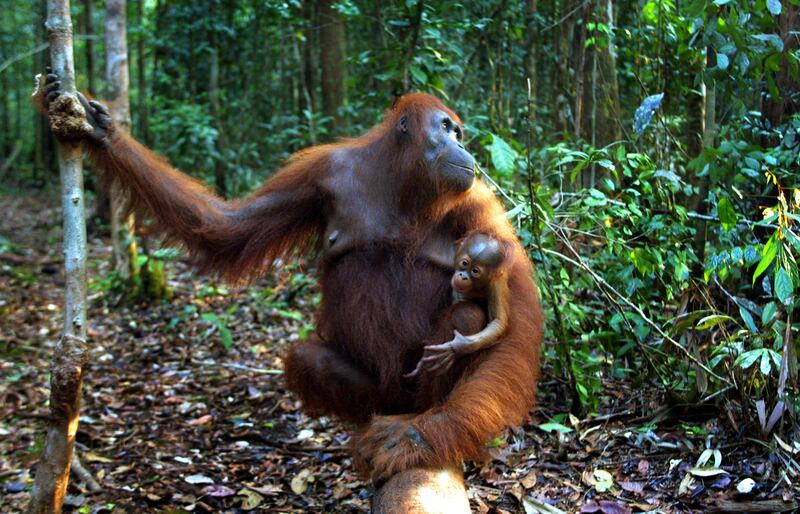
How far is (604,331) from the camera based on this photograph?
4.55 meters

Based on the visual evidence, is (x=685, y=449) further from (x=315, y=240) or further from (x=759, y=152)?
(x=315, y=240)

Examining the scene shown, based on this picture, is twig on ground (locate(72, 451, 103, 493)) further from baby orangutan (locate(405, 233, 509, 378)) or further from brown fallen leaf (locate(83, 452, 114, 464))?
baby orangutan (locate(405, 233, 509, 378))

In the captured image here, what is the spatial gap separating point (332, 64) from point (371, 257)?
5.00 metres

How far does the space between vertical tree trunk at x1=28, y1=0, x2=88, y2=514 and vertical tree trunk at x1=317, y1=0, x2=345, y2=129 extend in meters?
5.14

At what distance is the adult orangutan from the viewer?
3502 mm

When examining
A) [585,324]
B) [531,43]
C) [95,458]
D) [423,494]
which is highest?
[531,43]

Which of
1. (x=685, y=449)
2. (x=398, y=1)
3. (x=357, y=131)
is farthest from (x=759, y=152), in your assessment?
(x=357, y=131)

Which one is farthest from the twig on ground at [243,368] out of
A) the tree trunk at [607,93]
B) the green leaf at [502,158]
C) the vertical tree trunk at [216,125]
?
the vertical tree trunk at [216,125]

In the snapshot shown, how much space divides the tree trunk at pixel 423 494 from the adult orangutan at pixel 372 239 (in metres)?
0.63

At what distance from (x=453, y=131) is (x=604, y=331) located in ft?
5.55

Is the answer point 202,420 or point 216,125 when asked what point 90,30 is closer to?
point 216,125

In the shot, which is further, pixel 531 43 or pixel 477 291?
pixel 531 43

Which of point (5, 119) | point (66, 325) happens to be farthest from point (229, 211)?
point (5, 119)

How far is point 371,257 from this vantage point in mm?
3730
